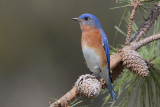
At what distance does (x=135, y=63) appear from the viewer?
62.1 inches

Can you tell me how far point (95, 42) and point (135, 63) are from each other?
571mm

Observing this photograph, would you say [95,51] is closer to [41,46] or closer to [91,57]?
[91,57]

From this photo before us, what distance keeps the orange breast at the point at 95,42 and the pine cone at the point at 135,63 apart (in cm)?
44

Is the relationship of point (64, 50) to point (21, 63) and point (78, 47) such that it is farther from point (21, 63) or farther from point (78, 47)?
point (21, 63)

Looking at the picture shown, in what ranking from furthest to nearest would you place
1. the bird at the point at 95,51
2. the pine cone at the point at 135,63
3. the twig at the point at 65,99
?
the bird at the point at 95,51 < the pine cone at the point at 135,63 < the twig at the point at 65,99

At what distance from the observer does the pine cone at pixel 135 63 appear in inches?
60.8

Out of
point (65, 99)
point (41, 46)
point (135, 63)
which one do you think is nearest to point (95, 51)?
point (135, 63)

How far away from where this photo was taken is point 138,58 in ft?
5.21

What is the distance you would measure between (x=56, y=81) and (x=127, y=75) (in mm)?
2045

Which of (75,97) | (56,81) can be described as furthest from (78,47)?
(75,97)

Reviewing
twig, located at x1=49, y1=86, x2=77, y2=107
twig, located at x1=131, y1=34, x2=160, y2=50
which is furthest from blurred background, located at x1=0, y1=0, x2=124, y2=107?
twig, located at x1=49, y1=86, x2=77, y2=107

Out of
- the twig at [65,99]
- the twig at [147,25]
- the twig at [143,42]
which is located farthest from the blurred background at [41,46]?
the twig at [65,99]

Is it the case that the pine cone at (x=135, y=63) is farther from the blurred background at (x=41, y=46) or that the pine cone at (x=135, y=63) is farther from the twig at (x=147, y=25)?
the blurred background at (x=41, y=46)

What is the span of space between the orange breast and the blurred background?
1.39 m
